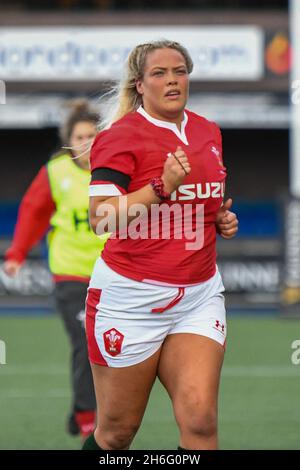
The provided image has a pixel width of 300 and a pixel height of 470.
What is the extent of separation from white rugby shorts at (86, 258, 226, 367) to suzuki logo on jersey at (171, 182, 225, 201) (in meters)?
0.41

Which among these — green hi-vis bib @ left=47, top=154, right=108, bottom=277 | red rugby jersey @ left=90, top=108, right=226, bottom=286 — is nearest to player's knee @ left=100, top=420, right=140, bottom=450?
red rugby jersey @ left=90, top=108, right=226, bottom=286

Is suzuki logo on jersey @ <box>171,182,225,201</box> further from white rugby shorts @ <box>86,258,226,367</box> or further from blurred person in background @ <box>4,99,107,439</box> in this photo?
blurred person in background @ <box>4,99,107,439</box>

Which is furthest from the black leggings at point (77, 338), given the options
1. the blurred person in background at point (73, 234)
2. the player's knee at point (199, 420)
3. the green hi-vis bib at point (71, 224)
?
the player's knee at point (199, 420)

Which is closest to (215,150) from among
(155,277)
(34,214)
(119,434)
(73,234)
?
(155,277)

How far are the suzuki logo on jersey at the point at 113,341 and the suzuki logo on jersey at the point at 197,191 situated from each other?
669 mm

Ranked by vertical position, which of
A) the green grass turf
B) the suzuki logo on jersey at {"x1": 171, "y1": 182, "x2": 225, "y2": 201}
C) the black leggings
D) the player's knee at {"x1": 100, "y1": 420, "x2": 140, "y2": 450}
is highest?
the suzuki logo on jersey at {"x1": 171, "y1": 182, "x2": 225, "y2": 201}

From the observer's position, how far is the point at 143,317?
5.66 meters

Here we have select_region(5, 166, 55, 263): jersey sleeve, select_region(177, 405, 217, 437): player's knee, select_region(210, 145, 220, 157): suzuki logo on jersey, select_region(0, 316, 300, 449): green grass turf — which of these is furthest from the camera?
select_region(5, 166, 55, 263): jersey sleeve

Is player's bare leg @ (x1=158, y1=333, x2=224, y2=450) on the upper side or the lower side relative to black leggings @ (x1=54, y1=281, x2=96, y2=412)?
upper

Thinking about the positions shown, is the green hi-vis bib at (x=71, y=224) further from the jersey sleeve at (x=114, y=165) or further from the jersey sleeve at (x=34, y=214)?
the jersey sleeve at (x=114, y=165)

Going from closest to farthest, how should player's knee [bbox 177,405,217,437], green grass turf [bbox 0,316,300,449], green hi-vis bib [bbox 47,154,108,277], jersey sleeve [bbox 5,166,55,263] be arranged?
player's knee [bbox 177,405,217,437]
green hi-vis bib [bbox 47,154,108,277]
green grass turf [bbox 0,316,300,449]
jersey sleeve [bbox 5,166,55,263]

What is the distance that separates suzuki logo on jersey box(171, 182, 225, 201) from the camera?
5570 millimetres

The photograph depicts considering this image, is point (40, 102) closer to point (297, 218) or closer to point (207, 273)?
point (297, 218)

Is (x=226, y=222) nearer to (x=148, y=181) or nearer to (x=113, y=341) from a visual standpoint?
(x=148, y=181)
